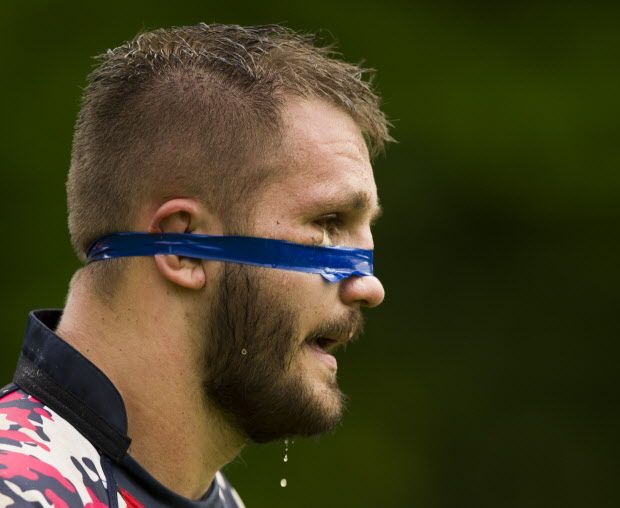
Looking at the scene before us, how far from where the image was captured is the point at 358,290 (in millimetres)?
3598

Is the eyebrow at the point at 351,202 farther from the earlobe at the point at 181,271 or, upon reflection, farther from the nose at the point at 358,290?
the earlobe at the point at 181,271

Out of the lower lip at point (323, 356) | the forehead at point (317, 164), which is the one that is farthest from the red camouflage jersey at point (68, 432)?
the forehead at point (317, 164)

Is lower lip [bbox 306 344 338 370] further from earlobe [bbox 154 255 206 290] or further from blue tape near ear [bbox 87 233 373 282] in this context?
earlobe [bbox 154 255 206 290]

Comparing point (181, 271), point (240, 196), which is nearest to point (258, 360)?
point (181, 271)

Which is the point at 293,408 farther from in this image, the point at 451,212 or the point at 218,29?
the point at 451,212

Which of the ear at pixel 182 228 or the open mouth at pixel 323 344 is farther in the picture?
the open mouth at pixel 323 344

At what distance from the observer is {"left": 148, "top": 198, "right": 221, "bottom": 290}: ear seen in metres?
3.42

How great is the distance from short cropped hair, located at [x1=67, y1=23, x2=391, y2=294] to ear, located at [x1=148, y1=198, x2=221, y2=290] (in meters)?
0.03

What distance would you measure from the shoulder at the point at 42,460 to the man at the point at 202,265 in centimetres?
4

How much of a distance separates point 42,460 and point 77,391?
29cm

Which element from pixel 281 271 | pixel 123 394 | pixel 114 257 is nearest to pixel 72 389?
pixel 123 394

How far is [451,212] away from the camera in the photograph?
331 inches

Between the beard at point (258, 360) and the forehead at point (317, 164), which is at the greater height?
the forehead at point (317, 164)

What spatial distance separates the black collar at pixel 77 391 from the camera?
321 cm
